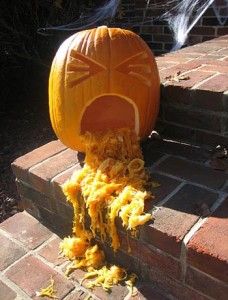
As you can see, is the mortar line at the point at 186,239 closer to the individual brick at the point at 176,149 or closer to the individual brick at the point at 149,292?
the individual brick at the point at 149,292

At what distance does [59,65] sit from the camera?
1.80m

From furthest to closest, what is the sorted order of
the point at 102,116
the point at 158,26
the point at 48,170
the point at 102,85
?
the point at 158,26 < the point at 48,170 < the point at 102,116 < the point at 102,85

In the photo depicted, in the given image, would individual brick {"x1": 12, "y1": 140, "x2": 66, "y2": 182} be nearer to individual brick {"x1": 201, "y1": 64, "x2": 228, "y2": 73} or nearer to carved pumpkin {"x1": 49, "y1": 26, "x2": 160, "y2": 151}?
carved pumpkin {"x1": 49, "y1": 26, "x2": 160, "y2": 151}

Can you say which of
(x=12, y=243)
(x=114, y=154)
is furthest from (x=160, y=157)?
(x=12, y=243)

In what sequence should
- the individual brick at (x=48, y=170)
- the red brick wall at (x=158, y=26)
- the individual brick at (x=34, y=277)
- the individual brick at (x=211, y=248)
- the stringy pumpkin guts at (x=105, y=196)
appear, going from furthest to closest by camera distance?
the red brick wall at (x=158, y=26) → the individual brick at (x=48, y=170) → the individual brick at (x=34, y=277) → the stringy pumpkin guts at (x=105, y=196) → the individual brick at (x=211, y=248)

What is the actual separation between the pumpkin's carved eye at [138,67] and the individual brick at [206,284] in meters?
0.90

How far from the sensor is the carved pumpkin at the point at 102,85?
1731mm

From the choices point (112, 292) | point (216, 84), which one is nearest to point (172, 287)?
point (112, 292)

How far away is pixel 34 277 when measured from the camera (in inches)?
68.4

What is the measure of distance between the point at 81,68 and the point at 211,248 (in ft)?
3.26

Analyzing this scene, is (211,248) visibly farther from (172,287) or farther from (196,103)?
→ (196,103)

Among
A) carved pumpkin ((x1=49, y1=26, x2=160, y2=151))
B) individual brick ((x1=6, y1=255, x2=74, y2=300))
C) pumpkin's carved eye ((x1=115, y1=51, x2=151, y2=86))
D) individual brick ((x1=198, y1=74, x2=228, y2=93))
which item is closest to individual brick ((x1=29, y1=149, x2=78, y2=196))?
carved pumpkin ((x1=49, y1=26, x2=160, y2=151))

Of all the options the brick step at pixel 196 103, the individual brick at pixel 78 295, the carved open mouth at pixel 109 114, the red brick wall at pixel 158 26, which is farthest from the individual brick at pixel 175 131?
the red brick wall at pixel 158 26

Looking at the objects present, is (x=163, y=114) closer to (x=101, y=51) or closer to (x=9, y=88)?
(x=101, y=51)
